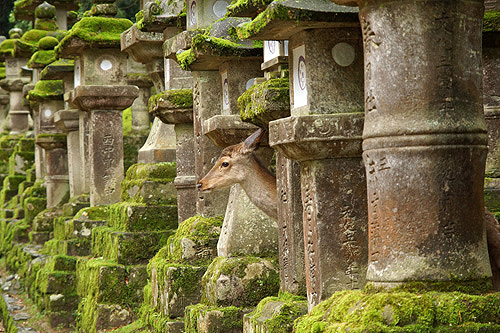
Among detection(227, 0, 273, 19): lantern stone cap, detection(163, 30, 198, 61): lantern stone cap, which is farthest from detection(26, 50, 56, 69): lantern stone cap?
detection(227, 0, 273, 19): lantern stone cap

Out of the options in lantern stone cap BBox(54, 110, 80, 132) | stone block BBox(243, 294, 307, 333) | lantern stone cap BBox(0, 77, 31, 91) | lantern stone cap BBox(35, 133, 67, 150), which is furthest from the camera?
lantern stone cap BBox(0, 77, 31, 91)

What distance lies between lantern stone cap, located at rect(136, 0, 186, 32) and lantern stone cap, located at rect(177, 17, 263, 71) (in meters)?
1.55

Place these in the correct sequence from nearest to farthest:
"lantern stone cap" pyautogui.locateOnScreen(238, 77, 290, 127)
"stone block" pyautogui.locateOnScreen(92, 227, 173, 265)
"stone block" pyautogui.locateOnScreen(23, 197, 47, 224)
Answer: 1. "lantern stone cap" pyautogui.locateOnScreen(238, 77, 290, 127)
2. "stone block" pyautogui.locateOnScreen(92, 227, 173, 265)
3. "stone block" pyautogui.locateOnScreen(23, 197, 47, 224)

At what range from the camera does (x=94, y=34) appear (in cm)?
1602

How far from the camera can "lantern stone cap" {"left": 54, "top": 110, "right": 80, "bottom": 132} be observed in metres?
18.6

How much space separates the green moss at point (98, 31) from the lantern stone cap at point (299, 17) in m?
8.98

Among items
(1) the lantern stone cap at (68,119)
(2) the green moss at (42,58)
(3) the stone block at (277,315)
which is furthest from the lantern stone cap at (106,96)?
(3) the stone block at (277,315)

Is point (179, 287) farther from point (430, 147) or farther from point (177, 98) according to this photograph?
point (430, 147)

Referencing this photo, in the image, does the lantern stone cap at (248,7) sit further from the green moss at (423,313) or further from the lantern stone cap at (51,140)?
the lantern stone cap at (51,140)

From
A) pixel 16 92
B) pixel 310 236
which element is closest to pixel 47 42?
pixel 16 92

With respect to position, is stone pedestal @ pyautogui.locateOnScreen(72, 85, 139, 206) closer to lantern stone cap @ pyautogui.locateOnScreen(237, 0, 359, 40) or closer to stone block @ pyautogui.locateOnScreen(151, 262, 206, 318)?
stone block @ pyautogui.locateOnScreen(151, 262, 206, 318)

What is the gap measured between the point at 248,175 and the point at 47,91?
489 inches

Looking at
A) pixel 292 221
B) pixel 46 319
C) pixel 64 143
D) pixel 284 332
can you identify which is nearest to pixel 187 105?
pixel 292 221

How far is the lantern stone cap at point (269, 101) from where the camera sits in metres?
7.94
